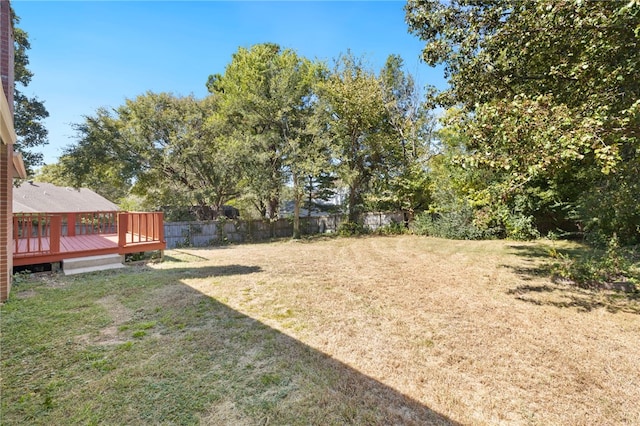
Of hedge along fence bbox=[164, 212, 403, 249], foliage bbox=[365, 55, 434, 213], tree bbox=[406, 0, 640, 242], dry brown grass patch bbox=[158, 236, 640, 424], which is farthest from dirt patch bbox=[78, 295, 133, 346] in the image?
foliage bbox=[365, 55, 434, 213]

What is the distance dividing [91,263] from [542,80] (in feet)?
32.3

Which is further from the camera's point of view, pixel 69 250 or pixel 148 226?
pixel 148 226

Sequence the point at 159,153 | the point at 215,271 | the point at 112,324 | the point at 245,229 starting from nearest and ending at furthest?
1. the point at 112,324
2. the point at 215,271
3. the point at 159,153
4. the point at 245,229

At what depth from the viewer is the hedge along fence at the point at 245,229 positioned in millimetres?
12361

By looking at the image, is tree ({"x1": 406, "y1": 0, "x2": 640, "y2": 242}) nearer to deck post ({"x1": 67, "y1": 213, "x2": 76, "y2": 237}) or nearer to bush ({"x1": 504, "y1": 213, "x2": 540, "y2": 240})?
bush ({"x1": 504, "y1": 213, "x2": 540, "y2": 240})

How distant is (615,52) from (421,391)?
509cm

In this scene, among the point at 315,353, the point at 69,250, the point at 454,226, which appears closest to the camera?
the point at 315,353

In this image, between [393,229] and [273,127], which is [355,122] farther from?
[393,229]

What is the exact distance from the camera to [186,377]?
252 centimetres

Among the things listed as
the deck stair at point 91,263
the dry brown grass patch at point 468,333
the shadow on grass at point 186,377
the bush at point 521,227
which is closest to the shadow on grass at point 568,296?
the dry brown grass patch at point 468,333

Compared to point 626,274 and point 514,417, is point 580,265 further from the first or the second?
point 514,417

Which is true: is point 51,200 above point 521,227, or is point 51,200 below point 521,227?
above

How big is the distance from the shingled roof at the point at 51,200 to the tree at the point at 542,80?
15867 millimetres

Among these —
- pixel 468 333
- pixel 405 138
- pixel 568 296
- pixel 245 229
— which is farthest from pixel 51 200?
pixel 568 296
